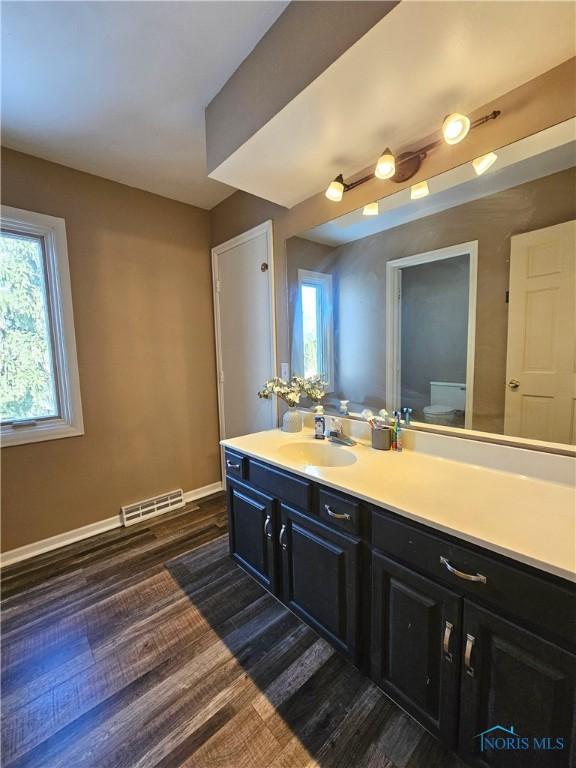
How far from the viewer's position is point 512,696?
0.83 m

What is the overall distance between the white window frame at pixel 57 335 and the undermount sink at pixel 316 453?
160 centimetres

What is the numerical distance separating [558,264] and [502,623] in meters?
1.20

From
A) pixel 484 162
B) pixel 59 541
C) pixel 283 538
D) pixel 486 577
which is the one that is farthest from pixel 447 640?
pixel 59 541

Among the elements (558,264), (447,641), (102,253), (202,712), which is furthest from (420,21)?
(202,712)

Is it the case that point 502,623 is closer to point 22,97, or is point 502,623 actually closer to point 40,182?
point 22,97

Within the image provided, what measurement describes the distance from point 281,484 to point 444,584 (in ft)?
2.43

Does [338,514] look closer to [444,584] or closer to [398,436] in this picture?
[444,584]

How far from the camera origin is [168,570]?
1.97 metres

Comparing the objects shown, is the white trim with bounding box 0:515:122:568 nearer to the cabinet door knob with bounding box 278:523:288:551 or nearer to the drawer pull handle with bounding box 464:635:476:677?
the cabinet door knob with bounding box 278:523:288:551

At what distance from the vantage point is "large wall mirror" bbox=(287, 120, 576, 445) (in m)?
1.16

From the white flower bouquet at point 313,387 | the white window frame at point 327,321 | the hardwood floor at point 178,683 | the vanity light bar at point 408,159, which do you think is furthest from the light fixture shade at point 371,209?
the hardwood floor at point 178,683

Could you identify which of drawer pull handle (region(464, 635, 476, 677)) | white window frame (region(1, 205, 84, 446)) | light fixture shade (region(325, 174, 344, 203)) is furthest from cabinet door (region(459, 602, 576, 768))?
white window frame (region(1, 205, 84, 446))

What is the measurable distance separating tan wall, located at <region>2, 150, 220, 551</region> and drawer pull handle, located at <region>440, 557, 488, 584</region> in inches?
92.1

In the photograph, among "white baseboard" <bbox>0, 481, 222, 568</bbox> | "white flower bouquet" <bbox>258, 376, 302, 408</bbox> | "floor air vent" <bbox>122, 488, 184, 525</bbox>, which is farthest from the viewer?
"floor air vent" <bbox>122, 488, 184, 525</bbox>
